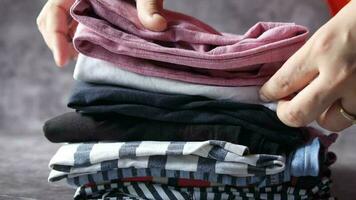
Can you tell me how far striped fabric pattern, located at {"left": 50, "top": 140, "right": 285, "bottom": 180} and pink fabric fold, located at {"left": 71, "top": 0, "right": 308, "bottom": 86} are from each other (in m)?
0.08

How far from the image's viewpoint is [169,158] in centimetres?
70

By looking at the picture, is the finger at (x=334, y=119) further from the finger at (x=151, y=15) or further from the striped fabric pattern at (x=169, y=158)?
the finger at (x=151, y=15)

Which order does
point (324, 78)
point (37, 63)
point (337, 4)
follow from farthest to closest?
1. point (37, 63)
2. point (337, 4)
3. point (324, 78)

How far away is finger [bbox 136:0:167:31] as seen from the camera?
72 cm

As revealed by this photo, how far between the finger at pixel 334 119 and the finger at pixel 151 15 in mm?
200

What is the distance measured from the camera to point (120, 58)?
0.73m

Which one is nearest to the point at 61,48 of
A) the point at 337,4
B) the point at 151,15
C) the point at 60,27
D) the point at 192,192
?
the point at 60,27

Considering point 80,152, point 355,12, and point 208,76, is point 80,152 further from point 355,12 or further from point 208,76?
point 355,12

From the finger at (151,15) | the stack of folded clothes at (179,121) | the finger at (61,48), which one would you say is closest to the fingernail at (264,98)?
the stack of folded clothes at (179,121)

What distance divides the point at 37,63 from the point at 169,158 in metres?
0.60

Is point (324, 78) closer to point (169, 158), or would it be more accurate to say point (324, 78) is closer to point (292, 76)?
point (292, 76)

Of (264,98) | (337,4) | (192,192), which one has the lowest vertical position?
(192,192)

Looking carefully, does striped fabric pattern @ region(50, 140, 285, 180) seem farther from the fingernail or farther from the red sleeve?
the red sleeve

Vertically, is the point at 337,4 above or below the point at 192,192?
above
